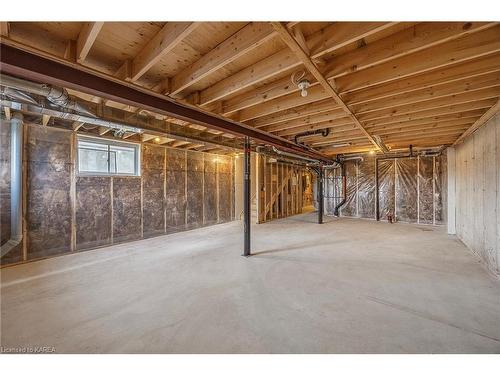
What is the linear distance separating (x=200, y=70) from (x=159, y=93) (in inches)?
23.3

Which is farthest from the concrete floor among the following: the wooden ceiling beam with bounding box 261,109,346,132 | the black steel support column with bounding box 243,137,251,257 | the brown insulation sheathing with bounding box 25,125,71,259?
the wooden ceiling beam with bounding box 261,109,346,132

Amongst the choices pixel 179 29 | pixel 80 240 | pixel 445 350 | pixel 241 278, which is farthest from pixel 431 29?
pixel 80 240

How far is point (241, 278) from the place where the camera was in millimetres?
2637

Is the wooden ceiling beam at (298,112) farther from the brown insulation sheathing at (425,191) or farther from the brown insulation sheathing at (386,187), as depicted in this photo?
the brown insulation sheathing at (425,191)

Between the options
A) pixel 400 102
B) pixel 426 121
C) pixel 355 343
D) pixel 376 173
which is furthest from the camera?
pixel 376 173

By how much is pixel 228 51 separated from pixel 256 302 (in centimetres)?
228

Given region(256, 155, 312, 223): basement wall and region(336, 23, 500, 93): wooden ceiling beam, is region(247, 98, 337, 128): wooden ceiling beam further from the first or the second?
region(256, 155, 312, 223): basement wall

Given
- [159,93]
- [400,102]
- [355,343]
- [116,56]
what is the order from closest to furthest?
[355,343], [116,56], [159,93], [400,102]

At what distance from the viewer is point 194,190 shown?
19.7 feet

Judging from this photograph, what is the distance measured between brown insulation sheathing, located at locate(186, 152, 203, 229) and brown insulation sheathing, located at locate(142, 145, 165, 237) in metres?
0.76

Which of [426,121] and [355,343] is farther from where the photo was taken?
[426,121]
